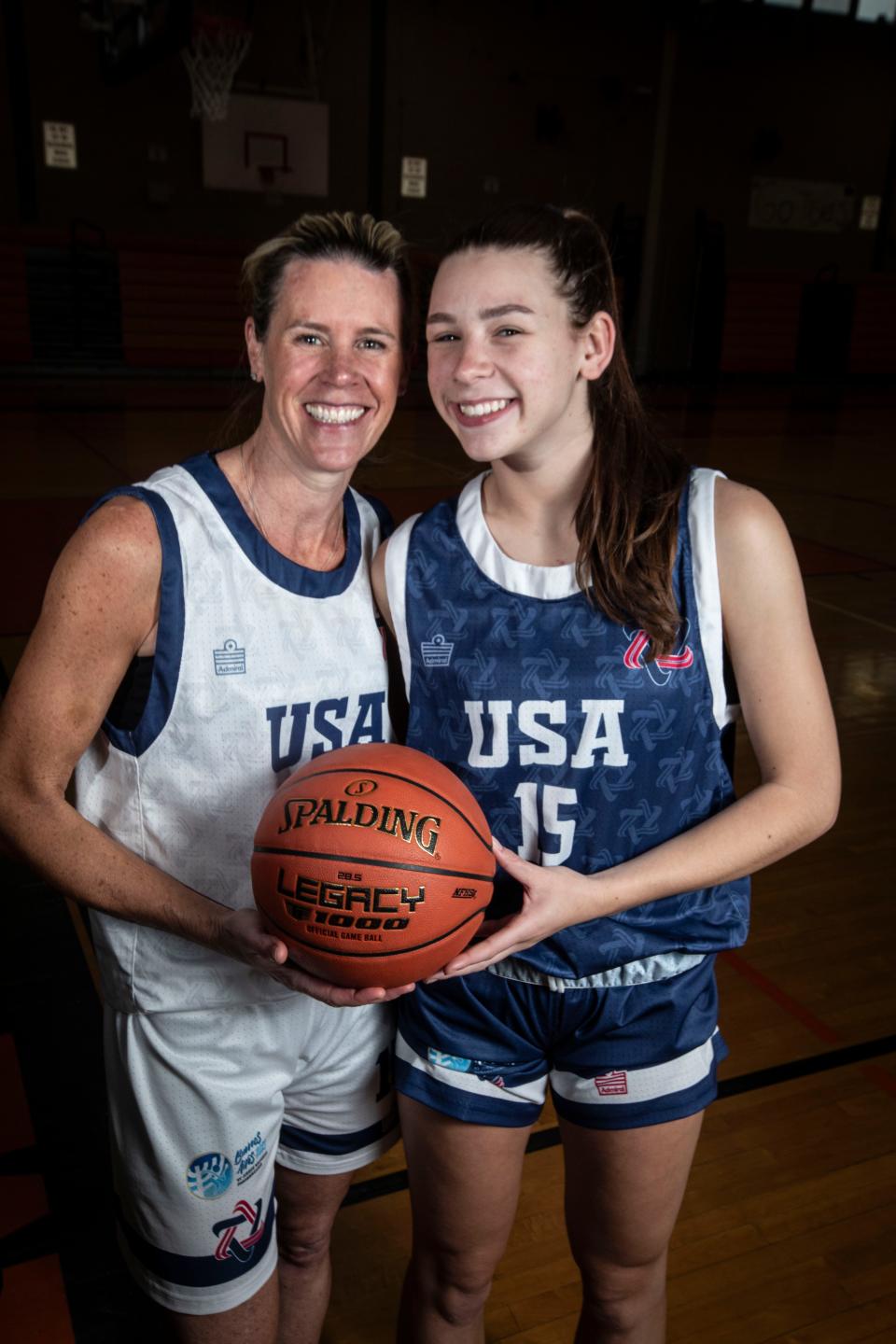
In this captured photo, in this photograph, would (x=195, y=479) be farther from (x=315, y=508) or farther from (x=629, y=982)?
(x=629, y=982)

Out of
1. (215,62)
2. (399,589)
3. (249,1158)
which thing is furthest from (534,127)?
(249,1158)

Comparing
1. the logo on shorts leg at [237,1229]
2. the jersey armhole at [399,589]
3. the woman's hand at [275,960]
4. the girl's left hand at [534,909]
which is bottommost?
the logo on shorts leg at [237,1229]

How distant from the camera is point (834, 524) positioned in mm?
6875

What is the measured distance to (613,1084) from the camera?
1.34 meters

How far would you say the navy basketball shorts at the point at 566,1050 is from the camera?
1.35 meters

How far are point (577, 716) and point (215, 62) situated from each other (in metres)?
12.8

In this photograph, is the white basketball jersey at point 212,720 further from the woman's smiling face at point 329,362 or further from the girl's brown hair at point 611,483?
the girl's brown hair at point 611,483

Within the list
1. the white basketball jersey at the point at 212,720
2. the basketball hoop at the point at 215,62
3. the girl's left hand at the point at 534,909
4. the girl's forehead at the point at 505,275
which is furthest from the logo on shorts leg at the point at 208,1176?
the basketball hoop at the point at 215,62

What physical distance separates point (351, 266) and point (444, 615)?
1.64 ft

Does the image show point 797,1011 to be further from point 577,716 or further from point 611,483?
point 611,483

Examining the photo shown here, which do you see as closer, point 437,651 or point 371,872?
point 371,872

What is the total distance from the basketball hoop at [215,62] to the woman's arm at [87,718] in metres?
12.3

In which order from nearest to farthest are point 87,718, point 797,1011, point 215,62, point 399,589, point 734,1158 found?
point 87,718 → point 399,589 → point 734,1158 → point 797,1011 → point 215,62

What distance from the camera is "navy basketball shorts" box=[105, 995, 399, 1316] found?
135cm
